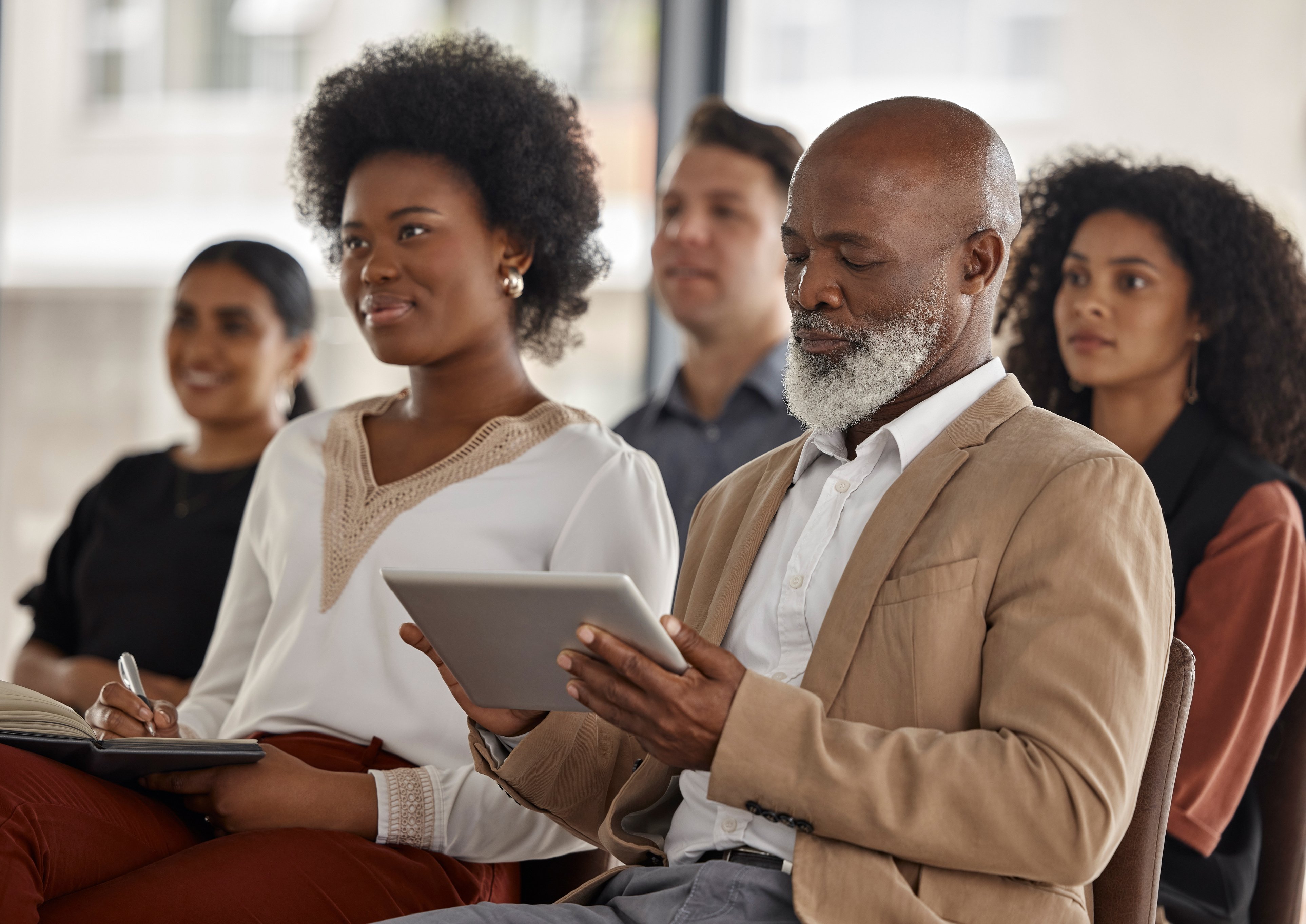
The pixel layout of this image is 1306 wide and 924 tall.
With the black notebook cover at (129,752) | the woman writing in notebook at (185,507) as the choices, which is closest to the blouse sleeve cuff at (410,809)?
the black notebook cover at (129,752)

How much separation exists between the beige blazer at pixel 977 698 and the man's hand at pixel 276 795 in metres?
0.76

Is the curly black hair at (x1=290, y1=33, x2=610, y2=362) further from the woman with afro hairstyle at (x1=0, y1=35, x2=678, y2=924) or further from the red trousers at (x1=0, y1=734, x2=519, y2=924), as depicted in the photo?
the red trousers at (x1=0, y1=734, x2=519, y2=924)

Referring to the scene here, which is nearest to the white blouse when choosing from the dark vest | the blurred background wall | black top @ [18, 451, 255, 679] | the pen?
the pen

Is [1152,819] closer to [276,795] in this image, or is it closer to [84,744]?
[276,795]

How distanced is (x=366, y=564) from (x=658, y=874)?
2.77ft

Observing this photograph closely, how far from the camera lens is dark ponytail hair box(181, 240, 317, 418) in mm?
3355

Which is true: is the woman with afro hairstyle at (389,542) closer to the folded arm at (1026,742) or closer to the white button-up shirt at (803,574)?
the white button-up shirt at (803,574)

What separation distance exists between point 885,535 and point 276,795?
99cm

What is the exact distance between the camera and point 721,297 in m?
3.64

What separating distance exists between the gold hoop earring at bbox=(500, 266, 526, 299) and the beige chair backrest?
1349 mm

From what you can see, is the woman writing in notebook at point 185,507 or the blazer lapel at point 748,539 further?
the woman writing in notebook at point 185,507

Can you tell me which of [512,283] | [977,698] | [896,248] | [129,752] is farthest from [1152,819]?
[512,283]

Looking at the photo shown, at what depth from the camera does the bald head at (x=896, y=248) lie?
1.66 m

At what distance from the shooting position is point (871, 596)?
4.95ft
